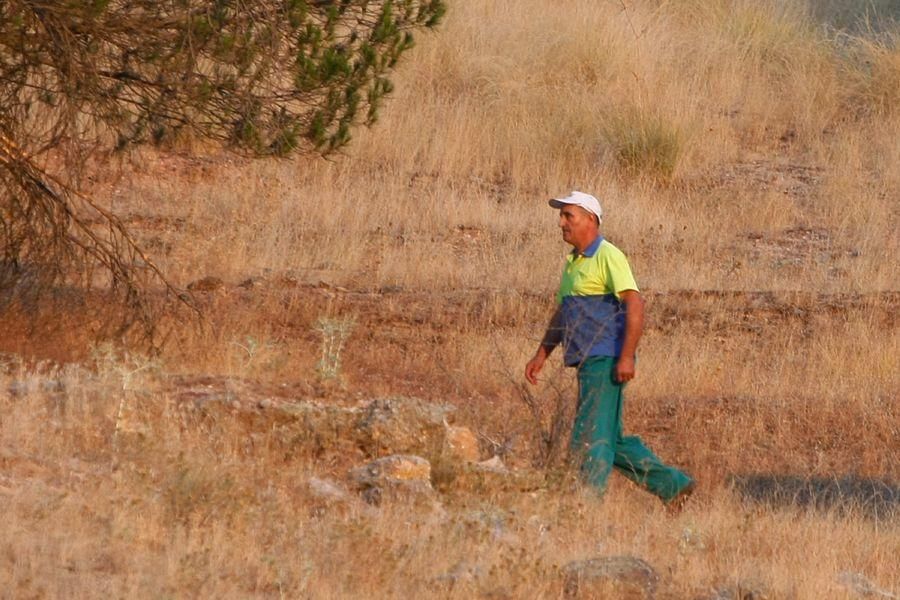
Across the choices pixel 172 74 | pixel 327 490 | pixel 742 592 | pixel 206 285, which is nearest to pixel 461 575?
pixel 742 592

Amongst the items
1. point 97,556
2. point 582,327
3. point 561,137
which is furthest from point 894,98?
point 97,556

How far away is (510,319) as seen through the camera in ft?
39.1

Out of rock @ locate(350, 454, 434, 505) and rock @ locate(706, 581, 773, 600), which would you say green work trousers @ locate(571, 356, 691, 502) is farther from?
rock @ locate(706, 581, 773, 600)

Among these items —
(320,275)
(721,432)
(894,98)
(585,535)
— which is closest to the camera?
(585,535)

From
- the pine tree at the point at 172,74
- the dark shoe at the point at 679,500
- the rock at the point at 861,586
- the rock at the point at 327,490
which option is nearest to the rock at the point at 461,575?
the rock at the point at 327,490

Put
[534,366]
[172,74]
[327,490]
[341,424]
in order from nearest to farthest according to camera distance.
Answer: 1. [327,490]
2. [534,366]
3. [341,424]
4. [172,74]

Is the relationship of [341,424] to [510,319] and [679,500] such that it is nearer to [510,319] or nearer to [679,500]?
[679,500]

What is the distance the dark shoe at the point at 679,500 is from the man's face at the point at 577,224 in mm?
1304

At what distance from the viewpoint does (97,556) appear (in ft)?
18.6

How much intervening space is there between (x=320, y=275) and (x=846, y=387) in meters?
4.37

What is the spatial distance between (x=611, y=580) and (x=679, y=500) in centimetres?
180

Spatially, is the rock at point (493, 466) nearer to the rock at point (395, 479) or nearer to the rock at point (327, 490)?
the rock at point (395, 479)

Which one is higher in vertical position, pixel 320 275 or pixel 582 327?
pixel 582 327

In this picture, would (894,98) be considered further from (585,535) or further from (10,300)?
(585,535)
